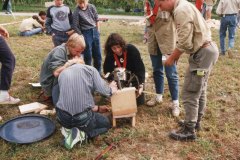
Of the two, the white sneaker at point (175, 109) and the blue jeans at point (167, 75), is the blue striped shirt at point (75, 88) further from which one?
the white sneaker at point (175, 109)

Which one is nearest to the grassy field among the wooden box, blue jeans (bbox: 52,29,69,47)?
the wooden box

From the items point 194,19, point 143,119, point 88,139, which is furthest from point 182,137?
point 194,19

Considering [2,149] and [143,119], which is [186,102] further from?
[2,149]

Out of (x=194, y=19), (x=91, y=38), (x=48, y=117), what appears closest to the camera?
(x=194, y=19)

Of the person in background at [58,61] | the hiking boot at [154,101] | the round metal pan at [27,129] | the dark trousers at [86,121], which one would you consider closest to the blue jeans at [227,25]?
the hiking boot at [154,101]

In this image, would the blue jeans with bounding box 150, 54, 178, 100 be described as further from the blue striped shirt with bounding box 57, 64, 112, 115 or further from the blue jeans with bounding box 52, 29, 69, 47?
the blue jeans with bounding box 52, 29, 69, 47

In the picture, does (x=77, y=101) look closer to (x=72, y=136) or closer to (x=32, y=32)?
(x=72, y=136)

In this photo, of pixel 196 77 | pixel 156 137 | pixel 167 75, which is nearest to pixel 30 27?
pixel 167 75

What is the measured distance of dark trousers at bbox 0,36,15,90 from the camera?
15.4 feet

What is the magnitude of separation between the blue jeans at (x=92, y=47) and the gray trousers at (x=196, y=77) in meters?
2.57

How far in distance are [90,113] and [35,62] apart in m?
3.99

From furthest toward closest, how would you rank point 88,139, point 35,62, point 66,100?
point 35,62 → point 88,139 → point 66,100

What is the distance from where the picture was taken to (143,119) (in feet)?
14.9

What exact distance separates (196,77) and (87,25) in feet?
9.14
